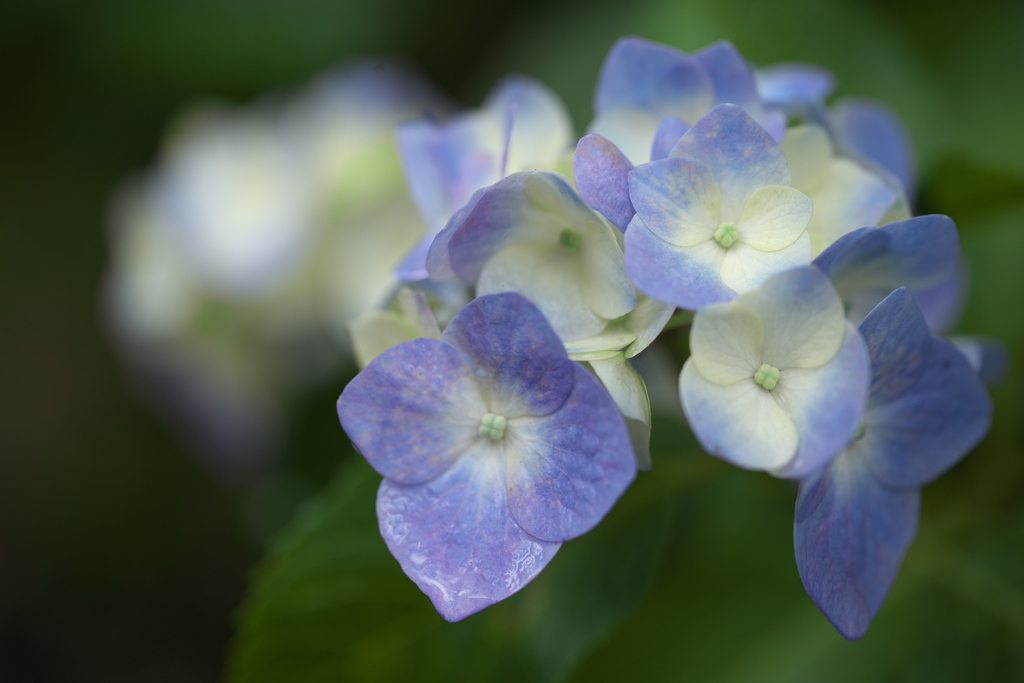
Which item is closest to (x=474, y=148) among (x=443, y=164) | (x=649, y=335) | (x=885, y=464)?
(x=443, y=164)

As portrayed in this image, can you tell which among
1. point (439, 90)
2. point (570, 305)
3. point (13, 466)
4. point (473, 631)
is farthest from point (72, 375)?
point (570, 305)

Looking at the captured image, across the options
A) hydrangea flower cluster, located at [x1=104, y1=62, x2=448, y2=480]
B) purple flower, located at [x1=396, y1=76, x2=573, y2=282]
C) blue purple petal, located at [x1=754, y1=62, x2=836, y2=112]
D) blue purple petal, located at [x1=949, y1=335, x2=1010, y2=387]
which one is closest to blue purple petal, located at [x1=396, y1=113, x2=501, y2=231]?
purple flower, located at [x1=396, y1=76, x2=573, y2=282]

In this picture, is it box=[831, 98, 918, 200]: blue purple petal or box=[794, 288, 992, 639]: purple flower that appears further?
box=[831, 98, 918, 200]: blue purple petal

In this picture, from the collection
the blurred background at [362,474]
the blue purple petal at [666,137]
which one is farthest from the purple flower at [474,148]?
the blurred background at [362,474]

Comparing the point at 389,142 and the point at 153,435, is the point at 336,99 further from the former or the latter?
the point at 153,435

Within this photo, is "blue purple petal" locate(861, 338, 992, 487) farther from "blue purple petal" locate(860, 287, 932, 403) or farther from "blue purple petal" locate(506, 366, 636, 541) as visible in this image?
"blue purple petal" locate(506, 366, 636, 541)

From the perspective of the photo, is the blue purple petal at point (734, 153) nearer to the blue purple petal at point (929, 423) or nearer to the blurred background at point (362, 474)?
the blue purple petal at point (929, 423)

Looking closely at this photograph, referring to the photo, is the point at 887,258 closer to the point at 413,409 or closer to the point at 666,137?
the point at 666,137
